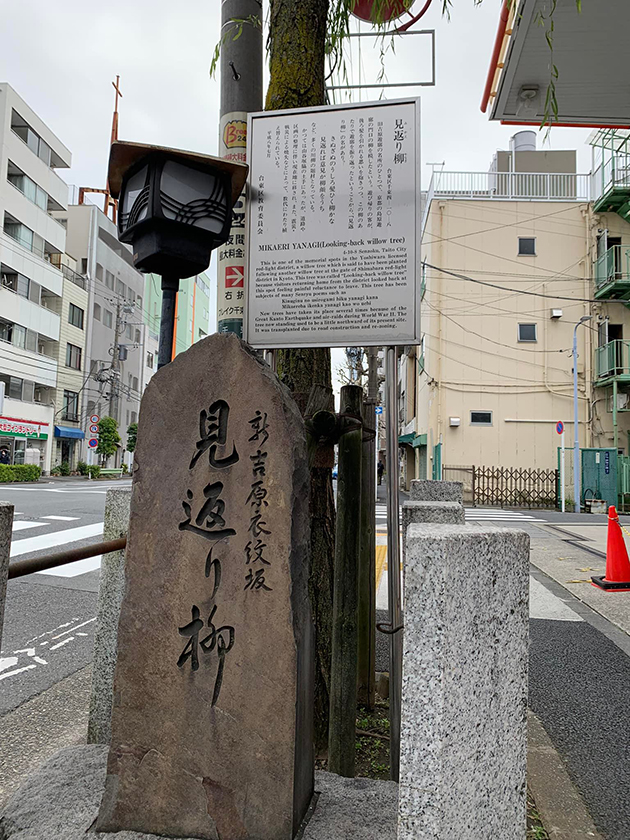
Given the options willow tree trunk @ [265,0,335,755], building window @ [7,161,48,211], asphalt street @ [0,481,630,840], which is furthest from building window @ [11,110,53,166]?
willow tree trunk @ [265,0,335,755]

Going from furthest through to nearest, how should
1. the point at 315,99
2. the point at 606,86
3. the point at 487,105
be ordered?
the point at 487,105 → the point at 606,86 → the point at 315,99

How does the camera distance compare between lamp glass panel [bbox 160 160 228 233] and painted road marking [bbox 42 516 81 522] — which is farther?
painted road marking [bbox 42 516 81 522]

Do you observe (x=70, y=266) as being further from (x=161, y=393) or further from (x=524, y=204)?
(x=161, y=393)

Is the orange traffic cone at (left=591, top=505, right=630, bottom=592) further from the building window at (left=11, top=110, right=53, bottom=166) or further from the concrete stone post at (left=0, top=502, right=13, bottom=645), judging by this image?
the building window at (left=11, top=110, right=53, bottom=166)

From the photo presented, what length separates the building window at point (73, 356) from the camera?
41.1 m

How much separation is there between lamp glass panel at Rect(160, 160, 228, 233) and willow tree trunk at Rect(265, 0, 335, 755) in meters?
0.88

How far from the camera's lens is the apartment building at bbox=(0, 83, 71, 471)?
3300 centimetres

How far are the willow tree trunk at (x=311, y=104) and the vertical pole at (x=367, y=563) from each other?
18cm

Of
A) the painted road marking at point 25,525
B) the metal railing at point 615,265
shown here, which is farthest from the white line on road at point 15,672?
the metal railing at point 615,265

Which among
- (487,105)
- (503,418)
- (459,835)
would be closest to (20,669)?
(459,835)

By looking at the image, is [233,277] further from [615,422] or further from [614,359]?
[615,422]

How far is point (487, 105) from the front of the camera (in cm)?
756

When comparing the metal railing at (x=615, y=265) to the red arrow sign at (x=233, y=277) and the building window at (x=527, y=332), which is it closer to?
the building window at (x=527, y=332)

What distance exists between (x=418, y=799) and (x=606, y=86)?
781cm
